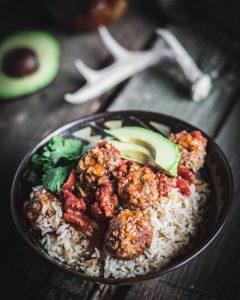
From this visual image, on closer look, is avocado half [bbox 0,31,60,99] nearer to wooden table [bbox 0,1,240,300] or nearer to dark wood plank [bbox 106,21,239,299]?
wooden table [bbox 0,1,240,300]

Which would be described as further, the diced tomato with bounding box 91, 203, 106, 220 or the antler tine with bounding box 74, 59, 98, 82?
the antler tine with bounding box 74, 59, 98, 82

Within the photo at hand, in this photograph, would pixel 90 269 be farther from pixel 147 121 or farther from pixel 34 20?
pixel 34 20

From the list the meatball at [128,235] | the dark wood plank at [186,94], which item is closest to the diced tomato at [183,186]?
the meatball at [128,235]

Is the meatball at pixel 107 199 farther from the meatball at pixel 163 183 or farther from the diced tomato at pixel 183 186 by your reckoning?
the diced tomato at pixel 183 186

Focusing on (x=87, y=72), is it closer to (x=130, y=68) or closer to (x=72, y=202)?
(x=130, y=68)

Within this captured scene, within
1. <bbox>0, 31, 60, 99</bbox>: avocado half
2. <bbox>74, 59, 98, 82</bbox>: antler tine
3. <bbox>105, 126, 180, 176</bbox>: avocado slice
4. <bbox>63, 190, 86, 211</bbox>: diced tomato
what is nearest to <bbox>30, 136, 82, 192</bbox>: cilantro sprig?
<bbox>63, 190, 86, 211</bbox>: diced tomato

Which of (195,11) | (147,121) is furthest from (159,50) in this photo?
(147,121)
